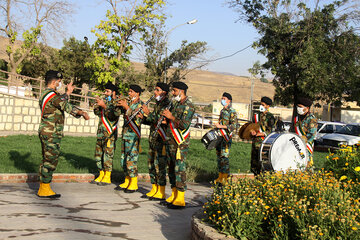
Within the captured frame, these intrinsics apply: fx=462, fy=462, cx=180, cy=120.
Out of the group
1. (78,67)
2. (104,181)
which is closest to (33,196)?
(104,181)

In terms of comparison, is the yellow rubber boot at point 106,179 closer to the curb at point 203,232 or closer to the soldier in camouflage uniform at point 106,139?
the soldier in camouflage uniform at point 106,139

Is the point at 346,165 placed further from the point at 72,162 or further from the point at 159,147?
the point at 72,162

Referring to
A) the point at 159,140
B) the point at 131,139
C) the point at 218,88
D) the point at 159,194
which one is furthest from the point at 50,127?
the point at 218,88

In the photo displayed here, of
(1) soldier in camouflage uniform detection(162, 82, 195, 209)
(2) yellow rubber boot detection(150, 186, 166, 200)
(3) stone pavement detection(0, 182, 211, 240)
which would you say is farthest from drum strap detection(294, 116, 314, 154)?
(2) yellow rubber boot detection(150, 186, 166, 200)

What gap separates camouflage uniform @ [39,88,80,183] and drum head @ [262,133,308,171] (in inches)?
137

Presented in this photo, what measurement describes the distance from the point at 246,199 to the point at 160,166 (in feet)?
10.5

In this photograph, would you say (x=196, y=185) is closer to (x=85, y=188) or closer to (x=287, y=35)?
(x=85, y=188)

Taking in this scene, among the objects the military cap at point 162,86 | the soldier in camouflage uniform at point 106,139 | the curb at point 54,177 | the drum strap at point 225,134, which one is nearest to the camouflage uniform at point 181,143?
the military cap at point 162,86

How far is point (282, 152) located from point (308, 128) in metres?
1.27

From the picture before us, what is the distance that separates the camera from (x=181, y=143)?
7.70 m

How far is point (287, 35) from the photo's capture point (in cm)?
2834

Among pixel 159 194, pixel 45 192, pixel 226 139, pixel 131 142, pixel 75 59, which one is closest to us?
pixel 45 192

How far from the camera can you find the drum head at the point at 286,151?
26.5ft

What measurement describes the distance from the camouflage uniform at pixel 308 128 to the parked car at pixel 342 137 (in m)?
15.1
